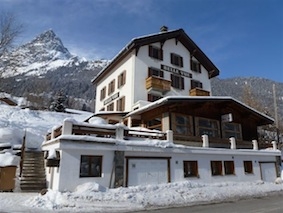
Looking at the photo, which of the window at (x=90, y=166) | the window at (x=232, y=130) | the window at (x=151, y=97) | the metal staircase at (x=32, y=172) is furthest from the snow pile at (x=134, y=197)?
the window at (x=151, y=97)

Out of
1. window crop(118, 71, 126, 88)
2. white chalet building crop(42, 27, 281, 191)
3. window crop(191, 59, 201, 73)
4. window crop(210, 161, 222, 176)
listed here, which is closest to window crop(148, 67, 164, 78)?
white chalet building crop(42, 27, 281, 191)

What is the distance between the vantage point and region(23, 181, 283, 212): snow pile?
34.9ft

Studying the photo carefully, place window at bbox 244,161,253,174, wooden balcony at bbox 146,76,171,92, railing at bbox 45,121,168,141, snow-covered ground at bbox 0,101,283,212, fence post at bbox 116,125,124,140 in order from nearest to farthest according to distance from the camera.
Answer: snow-covered ground at bbox 0,101,283,212
railing at bbox 45,121,168,141
fence post at bbox 116,125,124,140
window at bbox 244,161,253,174
wooden balcony at bbox 146,76,171,92

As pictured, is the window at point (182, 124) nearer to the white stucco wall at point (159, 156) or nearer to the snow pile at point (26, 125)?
the white stucco wall at point (159, 156)

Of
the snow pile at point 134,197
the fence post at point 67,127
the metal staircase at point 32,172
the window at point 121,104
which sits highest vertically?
the window at point 121,104

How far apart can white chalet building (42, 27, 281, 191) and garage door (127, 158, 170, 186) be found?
5 cm

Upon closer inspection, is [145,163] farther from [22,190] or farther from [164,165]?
[22,190]

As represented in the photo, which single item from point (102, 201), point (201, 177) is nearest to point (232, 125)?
point (201, 177)

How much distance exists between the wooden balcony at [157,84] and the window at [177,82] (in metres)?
2.01

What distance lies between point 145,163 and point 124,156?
1491 mm

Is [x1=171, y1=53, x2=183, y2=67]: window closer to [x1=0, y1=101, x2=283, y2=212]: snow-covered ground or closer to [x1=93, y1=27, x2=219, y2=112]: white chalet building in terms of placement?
[x1=93, y1=27, x2=219, y2=112]: white chalet building

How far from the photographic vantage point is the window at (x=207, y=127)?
19.8 metres

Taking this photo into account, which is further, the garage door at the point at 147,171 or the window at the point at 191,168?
the window at the point at 191,168

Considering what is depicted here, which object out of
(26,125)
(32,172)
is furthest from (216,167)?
(26,125)
